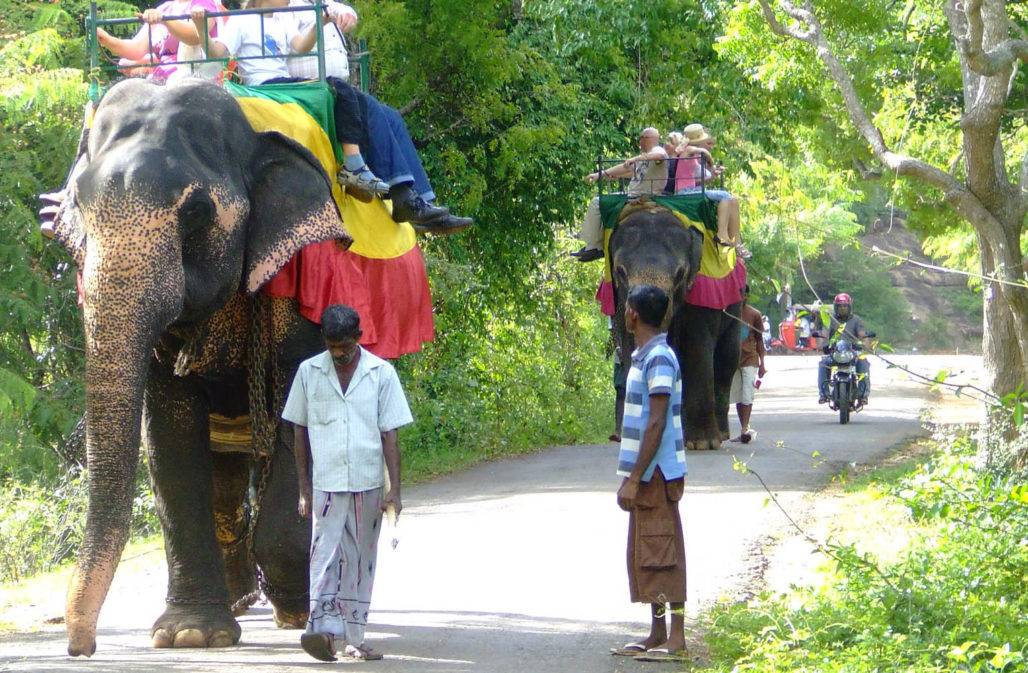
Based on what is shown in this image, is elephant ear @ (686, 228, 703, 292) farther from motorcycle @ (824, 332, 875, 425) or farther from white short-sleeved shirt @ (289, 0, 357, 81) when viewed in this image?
white short-sleeved shirt @ (289, 0, 357, 81)

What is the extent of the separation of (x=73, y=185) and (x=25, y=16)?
29.3ft

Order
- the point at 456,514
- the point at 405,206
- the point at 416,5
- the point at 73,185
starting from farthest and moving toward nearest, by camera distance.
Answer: the point at 416,5, the point at 456,514, the point at 405,206, the point at 73,185

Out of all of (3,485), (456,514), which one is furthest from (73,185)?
(3,485)

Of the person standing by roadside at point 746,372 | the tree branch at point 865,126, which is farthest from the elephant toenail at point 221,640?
the person standing by roadside at point 746,372

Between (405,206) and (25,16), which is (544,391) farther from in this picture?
(405,206)

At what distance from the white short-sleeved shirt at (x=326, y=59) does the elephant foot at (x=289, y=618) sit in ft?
8.53

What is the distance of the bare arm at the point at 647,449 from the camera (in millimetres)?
7230

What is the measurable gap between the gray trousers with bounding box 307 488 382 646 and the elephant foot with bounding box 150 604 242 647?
700 mm

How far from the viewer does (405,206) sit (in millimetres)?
8641

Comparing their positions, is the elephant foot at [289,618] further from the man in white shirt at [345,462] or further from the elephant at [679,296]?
the elephant at [679,296]

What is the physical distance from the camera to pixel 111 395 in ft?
20.9

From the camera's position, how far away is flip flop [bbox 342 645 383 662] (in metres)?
7.07

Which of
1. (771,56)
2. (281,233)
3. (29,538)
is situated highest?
(771,56)

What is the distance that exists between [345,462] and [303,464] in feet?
0.79
